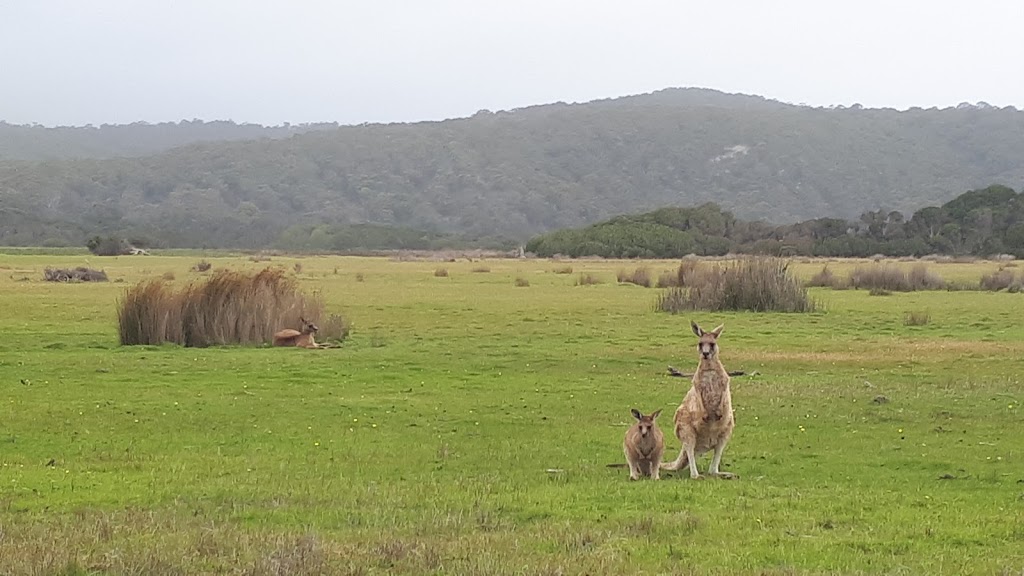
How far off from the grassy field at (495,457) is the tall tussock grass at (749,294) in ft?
27.4

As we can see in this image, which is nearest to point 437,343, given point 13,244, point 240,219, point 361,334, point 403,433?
point 361,334

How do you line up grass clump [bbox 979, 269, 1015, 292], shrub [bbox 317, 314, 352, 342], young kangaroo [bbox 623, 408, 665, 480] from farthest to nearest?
grass clump [bbox 979, 269, 1015, 292] < shrub [bbox 317, 314, 352, 342] < young kangaroo [bbox 623, 408, 665, 480]

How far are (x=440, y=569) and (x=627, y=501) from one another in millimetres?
3067

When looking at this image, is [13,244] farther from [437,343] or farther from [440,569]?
[440,569]

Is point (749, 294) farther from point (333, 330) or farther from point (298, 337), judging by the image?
point (298, 337)

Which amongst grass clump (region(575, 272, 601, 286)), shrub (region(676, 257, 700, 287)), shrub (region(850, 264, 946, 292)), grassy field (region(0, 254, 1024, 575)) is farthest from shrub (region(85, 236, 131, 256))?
grassy field (region(0, 254, 1024, 575))

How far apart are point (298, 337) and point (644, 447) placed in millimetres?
16697

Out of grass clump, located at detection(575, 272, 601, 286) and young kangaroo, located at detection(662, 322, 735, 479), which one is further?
grass clump, located at detection(575, 272, 601, 286)

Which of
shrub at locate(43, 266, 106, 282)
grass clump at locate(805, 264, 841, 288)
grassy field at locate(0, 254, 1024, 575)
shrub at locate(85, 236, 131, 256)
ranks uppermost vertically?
shrub at locate(85, 236, 131, 256)

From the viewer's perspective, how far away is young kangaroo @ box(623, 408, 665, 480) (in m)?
11.8

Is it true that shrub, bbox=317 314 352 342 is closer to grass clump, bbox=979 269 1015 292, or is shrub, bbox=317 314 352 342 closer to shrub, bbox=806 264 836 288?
shrub, bbox=806 264 836 288

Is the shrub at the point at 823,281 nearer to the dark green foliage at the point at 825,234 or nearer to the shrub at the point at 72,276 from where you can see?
the shrub at the point at 72,276

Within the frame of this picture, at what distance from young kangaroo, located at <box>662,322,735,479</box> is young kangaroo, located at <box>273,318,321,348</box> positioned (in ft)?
52.4

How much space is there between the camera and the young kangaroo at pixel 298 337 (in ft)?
88.8
